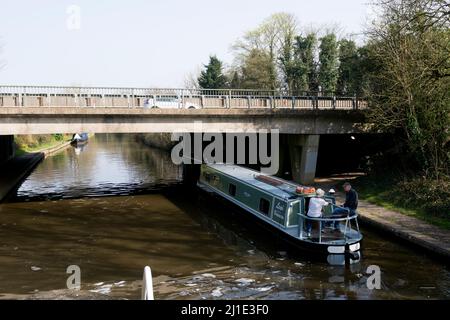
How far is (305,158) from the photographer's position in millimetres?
25891

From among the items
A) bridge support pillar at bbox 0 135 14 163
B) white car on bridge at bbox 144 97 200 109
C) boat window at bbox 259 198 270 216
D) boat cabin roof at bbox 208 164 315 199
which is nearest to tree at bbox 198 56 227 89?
bridge support pillar at bbox 0 135 14 163

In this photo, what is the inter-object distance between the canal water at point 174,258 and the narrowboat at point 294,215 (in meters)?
0.44

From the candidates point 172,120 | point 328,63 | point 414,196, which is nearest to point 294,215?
point 414,196

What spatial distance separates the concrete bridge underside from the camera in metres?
22.1

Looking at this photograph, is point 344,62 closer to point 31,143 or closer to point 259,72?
point 259,72

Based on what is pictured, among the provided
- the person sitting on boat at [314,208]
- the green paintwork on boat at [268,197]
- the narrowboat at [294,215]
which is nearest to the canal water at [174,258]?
the narrowboat at [294,215]

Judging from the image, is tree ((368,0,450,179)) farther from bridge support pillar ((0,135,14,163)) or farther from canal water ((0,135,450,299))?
bridge support pillar ((0,135,14,163))

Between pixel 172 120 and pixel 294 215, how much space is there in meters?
11.2

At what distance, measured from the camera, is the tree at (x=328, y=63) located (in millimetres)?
47094

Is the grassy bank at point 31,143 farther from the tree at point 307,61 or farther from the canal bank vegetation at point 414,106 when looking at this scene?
the canal bank vegetation at point 414,106

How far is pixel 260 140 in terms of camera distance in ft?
104

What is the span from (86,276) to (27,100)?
12.7 metres

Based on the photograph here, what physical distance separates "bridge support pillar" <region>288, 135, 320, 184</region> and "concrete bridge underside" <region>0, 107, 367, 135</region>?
56 cm

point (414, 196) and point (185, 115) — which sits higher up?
point (185, 115)
